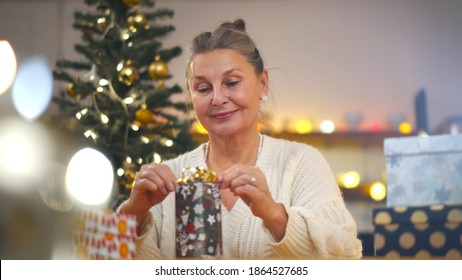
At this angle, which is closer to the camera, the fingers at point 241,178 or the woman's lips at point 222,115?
the fingers at point 241,178

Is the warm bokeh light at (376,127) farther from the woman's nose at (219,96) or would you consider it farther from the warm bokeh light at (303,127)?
the woman's nose at (219,96)

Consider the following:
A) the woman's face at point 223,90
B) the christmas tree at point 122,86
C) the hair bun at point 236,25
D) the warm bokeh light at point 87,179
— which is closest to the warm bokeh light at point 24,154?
the warm bokeh light at point 87,179

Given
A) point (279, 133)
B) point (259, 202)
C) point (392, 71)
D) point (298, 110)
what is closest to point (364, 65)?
point (392, 71)

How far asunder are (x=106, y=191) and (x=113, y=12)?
699 millimetres

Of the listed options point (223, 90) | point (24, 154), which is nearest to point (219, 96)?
point (223, 90)

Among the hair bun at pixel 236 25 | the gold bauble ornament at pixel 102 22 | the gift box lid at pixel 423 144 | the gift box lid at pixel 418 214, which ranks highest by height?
the gold bauble ornament at pixel 102 22

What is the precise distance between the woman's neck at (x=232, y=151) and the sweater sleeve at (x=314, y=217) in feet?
0.25

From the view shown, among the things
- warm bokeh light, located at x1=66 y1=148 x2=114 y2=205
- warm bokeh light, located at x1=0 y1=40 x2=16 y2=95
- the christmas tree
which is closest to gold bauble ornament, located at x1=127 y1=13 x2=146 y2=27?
the christmas tree

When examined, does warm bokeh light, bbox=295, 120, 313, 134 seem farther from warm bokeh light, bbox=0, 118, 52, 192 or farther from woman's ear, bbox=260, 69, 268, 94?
warm bokeh light, bbox=0, 118, 52, 192

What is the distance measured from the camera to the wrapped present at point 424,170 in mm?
1562

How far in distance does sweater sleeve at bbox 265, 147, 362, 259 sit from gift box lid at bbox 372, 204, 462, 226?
0.34m

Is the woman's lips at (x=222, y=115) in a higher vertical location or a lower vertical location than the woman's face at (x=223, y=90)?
lower

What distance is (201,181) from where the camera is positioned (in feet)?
3.41

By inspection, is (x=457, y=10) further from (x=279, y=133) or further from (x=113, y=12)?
(x=113, y=12)
